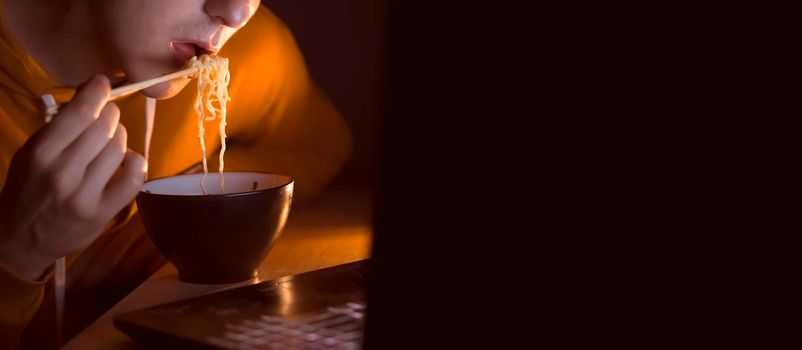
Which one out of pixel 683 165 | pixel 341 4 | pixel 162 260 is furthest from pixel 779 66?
pixel 341 4

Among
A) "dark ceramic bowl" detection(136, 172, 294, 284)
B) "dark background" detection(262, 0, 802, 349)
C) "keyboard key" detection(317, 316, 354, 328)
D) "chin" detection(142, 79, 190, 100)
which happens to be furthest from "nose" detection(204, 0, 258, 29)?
"dark background" detection(262, 0, 802, 349)

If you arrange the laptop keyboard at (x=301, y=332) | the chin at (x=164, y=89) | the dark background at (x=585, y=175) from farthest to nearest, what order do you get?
1. the chin at (x=164, y=89)
2. the laptop keyboard at (x=301, y=332)
3. the dark background at (x=585, y=175)

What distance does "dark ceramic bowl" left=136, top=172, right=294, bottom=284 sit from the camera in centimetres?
84

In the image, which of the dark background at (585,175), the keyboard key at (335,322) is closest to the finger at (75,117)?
the keyboard key at (335,322)

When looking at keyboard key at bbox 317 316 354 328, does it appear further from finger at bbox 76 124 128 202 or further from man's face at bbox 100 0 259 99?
man's face at bbox 100 0 259 99

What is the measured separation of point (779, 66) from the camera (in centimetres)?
36

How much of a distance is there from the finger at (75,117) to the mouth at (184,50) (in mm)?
308

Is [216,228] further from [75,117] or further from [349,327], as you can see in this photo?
[349,327]

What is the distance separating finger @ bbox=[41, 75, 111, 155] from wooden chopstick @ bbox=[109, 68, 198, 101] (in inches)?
1.1

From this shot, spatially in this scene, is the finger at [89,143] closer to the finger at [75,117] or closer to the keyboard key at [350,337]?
the finger at [75,117]

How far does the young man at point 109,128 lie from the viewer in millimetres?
812

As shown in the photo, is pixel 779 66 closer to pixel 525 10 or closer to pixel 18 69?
pixel 525 10

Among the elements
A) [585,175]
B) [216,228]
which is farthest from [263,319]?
[585,175]

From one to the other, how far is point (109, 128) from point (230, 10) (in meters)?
0.27
